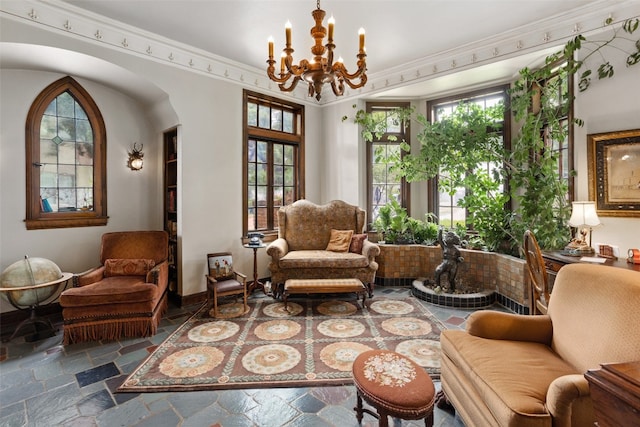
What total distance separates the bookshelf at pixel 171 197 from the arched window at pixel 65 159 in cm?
72

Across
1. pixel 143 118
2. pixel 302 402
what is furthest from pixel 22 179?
pixel 302 402

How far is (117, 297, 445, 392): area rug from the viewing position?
7.70 ft

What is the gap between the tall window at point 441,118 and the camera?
4508mm

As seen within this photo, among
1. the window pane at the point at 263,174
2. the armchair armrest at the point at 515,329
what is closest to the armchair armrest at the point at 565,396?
the armchair armrest at the point at 515,329

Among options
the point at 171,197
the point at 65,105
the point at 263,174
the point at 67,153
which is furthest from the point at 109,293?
the point at 263,174

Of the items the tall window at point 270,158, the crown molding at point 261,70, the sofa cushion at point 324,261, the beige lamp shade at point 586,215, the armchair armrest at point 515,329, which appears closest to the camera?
the armchair armrest at point 515,329

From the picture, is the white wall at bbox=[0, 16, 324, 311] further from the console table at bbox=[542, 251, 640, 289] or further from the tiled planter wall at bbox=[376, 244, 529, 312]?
the console table at bbox=[542, 251, 640, 289]

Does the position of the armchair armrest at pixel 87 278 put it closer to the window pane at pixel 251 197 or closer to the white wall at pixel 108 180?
the white wall at pixel 108 180

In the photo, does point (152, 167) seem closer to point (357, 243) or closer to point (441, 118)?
point (357, 243)

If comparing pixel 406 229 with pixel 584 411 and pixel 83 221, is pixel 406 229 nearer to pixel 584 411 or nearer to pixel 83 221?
pixel 584 411

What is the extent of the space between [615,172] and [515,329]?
2.30 m

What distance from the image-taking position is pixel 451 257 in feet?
13.0

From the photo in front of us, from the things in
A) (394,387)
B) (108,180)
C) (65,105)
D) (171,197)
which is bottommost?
(394,387)

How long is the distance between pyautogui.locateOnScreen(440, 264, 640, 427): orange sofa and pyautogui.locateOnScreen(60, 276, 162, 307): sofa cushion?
9.23ft
